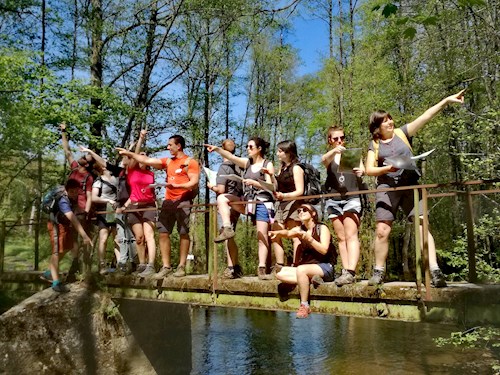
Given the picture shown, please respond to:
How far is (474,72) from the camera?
1452 cm

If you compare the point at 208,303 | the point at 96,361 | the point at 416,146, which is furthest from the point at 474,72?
the point at 96,361

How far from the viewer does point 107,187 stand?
8.57 metres

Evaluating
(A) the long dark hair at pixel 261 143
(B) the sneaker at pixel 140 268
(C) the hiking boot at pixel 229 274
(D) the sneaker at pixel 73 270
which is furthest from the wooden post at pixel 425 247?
(D) the sneaker at pixel 73 270

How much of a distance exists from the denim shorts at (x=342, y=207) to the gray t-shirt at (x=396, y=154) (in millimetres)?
408

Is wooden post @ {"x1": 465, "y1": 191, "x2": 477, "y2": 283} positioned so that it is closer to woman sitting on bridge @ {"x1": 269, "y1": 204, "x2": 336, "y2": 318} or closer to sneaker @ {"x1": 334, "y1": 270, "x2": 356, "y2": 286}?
sneaker @ {"x1": 334, "y1": 270, "x2": 356, "y2": 286}

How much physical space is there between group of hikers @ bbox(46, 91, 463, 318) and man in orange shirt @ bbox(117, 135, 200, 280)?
0.05ft

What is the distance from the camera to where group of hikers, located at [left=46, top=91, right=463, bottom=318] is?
203 inches

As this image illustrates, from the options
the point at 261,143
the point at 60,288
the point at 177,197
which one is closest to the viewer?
the point at 261,143

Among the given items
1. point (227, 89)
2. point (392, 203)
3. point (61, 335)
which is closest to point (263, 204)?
point (392, 203)

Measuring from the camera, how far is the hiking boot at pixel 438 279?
482cm

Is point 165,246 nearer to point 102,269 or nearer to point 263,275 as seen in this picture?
point 263,275

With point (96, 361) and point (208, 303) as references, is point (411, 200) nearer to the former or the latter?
point (208, 303)

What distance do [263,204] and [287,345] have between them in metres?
11.6

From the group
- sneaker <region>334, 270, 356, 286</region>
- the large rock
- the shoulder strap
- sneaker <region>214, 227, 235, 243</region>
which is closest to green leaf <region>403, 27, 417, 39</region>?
the shoulder strap
